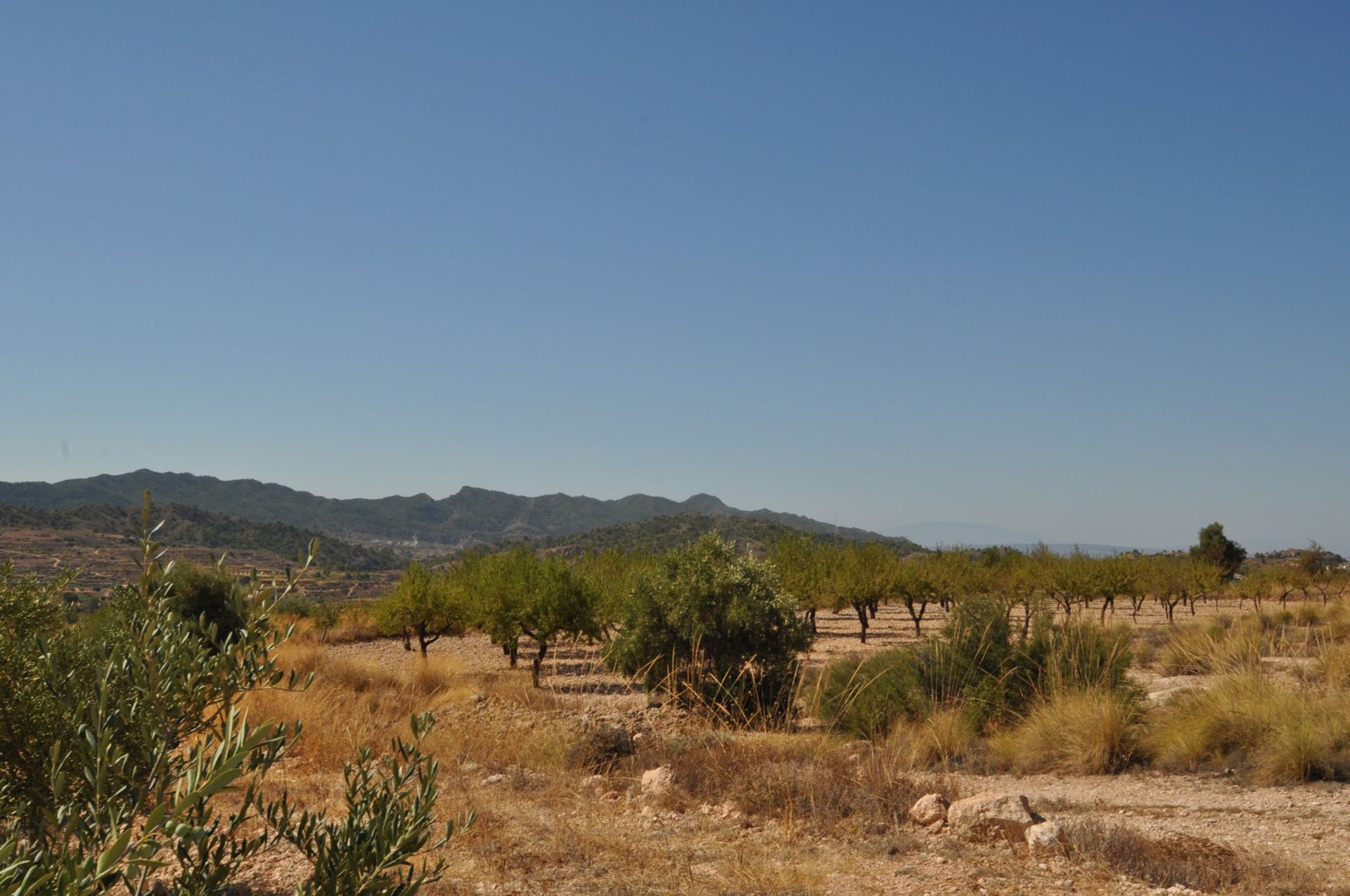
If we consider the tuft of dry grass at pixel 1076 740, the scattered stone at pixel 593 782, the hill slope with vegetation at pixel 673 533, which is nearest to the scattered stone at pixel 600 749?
the scattered stone at pixel 593 782

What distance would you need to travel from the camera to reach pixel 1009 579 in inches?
1917

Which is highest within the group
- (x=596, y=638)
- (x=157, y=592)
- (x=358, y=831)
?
(x=157, y=592)

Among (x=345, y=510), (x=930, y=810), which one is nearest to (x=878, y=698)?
(x=930, y=810)

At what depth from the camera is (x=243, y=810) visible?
2.36 meters

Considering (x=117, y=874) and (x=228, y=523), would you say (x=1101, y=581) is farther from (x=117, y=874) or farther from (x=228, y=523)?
(x=228, y=523)

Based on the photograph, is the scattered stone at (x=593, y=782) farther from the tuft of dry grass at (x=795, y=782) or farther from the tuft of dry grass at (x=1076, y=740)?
the tuft of dry grass at (x=1076, y=740)

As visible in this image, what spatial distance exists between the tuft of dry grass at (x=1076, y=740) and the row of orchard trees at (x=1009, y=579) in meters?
21.7

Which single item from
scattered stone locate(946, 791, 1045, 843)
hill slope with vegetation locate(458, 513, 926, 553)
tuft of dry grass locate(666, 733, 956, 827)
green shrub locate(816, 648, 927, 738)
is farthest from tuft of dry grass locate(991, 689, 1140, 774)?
hill slope with vegetation locate(458, 513, 926, 553)

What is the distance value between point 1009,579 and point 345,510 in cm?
14358

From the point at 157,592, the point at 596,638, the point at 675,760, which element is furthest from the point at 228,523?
the point at 157,592

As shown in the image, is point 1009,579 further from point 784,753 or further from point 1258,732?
point 784,753

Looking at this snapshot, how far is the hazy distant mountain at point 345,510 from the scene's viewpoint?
11981 cm

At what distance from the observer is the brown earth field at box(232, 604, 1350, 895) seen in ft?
20.1

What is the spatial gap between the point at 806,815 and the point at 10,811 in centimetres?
580
